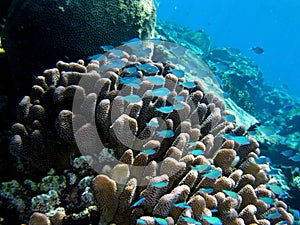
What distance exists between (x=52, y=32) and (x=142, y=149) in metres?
3.48

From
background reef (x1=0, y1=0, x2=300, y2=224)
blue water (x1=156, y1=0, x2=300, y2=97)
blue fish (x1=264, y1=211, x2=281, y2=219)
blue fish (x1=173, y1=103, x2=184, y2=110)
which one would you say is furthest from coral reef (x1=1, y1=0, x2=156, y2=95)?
blue water (x1=156, y1=0, x2=300, y2=97)

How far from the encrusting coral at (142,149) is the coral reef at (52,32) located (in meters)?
1.69

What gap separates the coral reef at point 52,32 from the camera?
16.7 feet

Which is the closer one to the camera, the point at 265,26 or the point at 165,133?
the point at 165,133

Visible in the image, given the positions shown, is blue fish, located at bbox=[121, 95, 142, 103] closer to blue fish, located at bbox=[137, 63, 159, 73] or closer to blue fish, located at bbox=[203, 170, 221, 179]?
blue fish, located at bbox=[137, 63, 159, 73]

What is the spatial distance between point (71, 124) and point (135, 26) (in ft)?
12.7

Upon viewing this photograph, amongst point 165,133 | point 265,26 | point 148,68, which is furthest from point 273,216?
point 265,26

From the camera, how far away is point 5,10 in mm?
6801

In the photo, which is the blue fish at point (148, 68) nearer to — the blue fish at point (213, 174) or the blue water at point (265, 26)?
the blue fish at point (213, 174)

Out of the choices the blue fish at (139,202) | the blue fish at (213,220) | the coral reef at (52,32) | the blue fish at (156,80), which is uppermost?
the coral reef at (52,32)

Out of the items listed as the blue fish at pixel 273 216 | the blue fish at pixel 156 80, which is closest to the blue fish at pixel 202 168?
the blue fish at pixel 273 216

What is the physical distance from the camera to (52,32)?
511cm

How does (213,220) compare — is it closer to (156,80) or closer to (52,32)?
(156,80)

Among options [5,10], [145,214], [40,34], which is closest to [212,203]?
[145,214]
